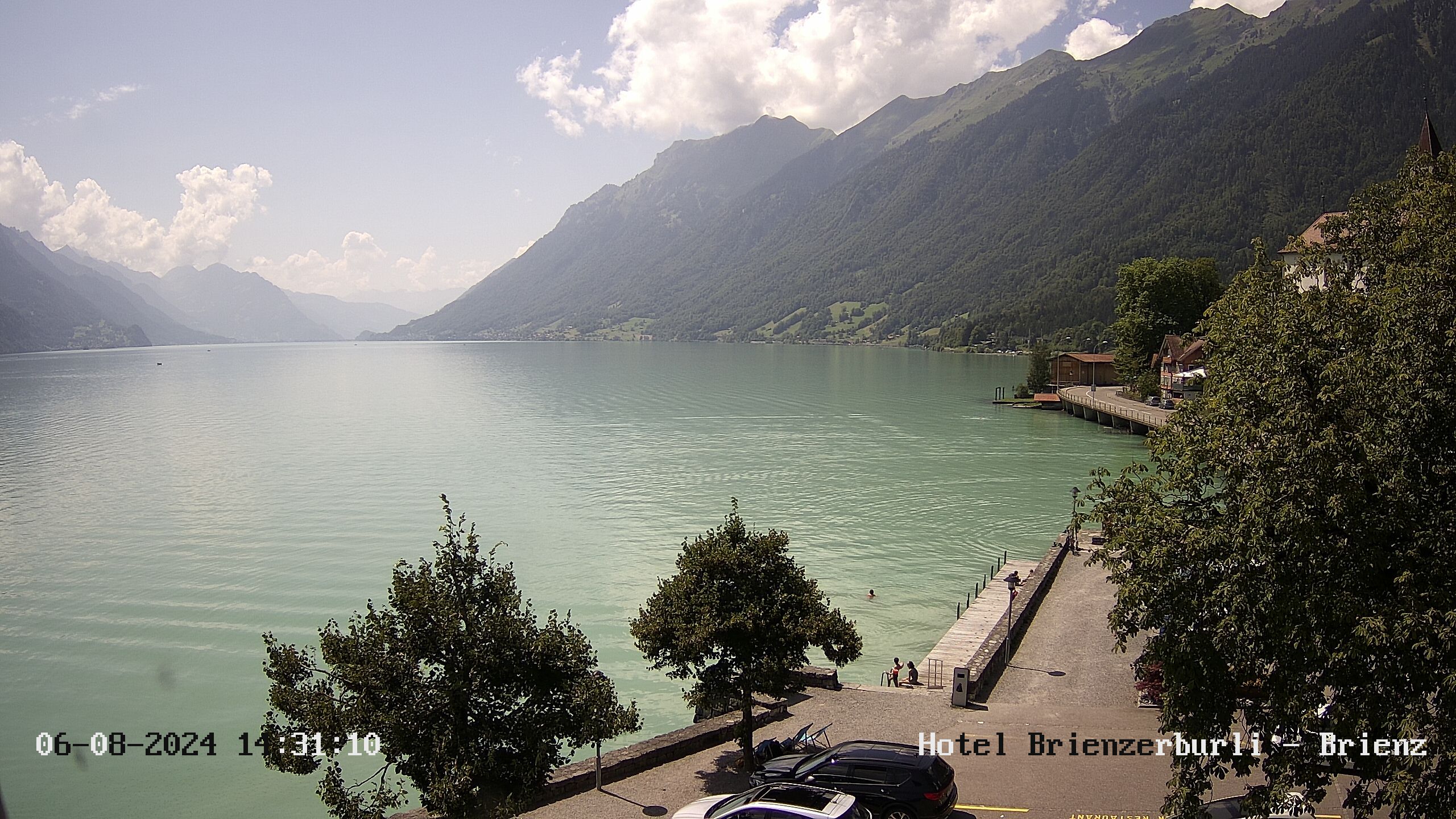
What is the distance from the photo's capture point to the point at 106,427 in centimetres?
9762

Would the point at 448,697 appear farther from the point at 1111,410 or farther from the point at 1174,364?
the point at 1174,364

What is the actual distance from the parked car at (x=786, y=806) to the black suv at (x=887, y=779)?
0.52 meters

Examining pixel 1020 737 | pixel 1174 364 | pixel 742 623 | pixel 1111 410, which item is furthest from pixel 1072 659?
pixel 1174 364

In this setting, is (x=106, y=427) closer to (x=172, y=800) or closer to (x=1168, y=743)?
(x=172, y=800)

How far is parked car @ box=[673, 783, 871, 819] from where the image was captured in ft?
40.1

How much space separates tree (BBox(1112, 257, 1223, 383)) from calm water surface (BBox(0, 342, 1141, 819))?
564 inches

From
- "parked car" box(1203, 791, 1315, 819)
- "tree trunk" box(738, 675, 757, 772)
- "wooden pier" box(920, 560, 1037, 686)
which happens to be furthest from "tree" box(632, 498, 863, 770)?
"wooden pier" box(920, 560, 1037, 686)

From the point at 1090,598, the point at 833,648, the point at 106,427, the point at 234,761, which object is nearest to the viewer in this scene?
the point at 833,648

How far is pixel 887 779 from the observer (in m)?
14.1

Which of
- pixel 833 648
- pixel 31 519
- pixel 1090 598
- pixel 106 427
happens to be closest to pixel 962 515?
pixel 1090 598

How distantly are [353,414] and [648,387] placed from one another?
Answer: 4773 centimetres

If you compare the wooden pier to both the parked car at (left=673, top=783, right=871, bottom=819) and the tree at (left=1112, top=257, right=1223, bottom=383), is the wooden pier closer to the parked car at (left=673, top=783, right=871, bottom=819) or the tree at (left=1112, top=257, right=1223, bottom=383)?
the parked car at (left=673, top=783, right=871, bottom=819)

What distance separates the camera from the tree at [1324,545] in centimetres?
1045

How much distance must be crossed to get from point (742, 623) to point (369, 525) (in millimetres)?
39228
